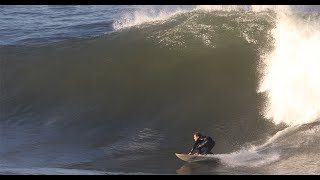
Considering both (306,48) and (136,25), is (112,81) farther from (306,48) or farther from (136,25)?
(306,48)

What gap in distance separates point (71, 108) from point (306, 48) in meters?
7.26

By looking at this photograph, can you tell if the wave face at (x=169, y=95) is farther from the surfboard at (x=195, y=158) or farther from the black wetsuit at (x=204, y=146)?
the black wetsuit at (x=204, y=146)

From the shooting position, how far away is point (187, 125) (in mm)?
15219

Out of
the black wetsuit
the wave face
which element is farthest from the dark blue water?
the black wetsuit

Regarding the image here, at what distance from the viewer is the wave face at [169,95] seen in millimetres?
13188

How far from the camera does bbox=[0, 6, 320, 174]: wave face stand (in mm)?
13188

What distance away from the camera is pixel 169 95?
16875mm

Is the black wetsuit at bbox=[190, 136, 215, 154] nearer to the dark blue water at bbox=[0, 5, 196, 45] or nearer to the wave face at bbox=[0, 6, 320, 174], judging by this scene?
the wave face at bbox=[0, 6, 320, 174]

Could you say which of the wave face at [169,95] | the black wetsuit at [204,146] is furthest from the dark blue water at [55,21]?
the black wetsuit at [204,146]

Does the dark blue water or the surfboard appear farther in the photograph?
the dark blue water

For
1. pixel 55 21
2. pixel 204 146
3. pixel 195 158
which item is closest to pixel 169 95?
pixel 204 146

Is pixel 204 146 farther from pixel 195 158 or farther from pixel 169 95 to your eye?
pixel 169 95

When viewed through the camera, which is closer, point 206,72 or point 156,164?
point 156,164

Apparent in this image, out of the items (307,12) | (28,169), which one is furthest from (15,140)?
(307,12)
